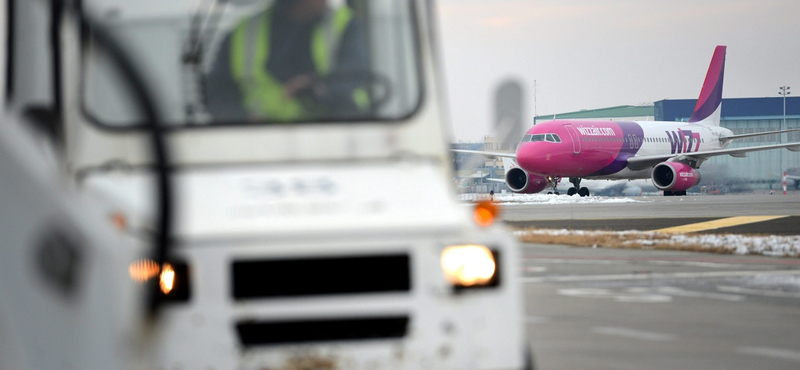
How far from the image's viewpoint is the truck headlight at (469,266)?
12.6ft

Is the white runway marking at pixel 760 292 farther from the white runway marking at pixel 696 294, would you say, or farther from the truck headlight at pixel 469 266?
the truck headlight at pixel 469 266

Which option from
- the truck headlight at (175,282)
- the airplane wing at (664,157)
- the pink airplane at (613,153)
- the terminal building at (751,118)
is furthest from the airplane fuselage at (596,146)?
the truck headlight at (175,282)

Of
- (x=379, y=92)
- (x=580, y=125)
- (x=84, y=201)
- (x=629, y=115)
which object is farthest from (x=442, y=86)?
(x=629, y=115)

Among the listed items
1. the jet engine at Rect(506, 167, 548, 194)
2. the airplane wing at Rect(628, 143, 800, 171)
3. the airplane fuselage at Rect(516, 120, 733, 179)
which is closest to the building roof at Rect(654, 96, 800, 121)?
the airplane fuselage at Rect(516, 120, 733, 179)

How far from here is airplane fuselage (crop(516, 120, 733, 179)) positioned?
41.6 metres

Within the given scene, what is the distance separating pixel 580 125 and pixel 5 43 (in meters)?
39.6

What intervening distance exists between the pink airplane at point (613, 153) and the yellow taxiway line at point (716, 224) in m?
19.1

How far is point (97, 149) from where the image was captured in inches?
177

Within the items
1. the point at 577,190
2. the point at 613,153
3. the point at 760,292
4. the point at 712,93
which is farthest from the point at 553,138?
the point at 760,292

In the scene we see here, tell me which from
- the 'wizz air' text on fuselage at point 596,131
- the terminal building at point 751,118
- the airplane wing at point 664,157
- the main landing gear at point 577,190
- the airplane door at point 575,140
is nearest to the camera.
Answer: the airplane door at point 575,140

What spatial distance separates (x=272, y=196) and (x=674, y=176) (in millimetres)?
40276

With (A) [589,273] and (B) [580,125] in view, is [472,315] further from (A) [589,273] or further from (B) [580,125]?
(B) [580,125]

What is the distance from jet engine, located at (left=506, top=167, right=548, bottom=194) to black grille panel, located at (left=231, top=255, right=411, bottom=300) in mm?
42865

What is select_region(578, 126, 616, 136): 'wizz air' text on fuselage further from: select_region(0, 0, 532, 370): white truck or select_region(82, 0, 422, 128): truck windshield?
select_region(0, 0, 532, 370): white truck
